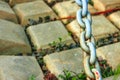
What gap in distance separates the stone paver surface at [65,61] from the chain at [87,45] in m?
1.51

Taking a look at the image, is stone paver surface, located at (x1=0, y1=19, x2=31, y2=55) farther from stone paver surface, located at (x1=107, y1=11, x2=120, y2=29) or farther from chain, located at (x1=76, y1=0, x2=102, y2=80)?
chain, located at (x1=76, y1=0, x2=102, y2=80)

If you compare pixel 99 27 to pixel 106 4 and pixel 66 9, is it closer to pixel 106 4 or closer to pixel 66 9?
pixel 106 4

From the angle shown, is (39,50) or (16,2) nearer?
(39,50)

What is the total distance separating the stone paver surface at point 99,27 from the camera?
3.89m

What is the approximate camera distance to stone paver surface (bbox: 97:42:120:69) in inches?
127

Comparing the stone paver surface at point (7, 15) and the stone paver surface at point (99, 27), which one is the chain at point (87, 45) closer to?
the stone paver surface at point (99, 27)

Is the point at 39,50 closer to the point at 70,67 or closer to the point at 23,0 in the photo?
the point at 70,67

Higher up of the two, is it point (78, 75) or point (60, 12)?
point (60, 12)

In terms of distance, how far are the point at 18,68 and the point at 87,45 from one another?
168 cm

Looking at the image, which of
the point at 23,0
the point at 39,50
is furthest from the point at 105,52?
the point at 23,0

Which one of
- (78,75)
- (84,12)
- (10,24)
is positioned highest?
(84,12)

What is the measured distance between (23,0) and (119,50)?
2106 millimetres

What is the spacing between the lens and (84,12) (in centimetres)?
171

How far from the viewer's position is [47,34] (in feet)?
13.0
